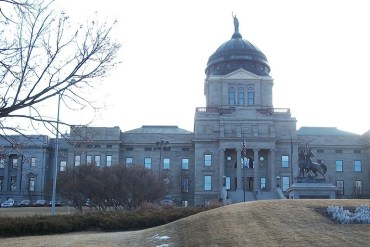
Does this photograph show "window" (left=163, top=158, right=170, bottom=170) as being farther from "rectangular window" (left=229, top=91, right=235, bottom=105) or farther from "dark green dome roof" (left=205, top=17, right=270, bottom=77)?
"dark green dome roof" (left=205, top=17, right=270, bottom=77)

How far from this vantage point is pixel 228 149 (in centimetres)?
8975

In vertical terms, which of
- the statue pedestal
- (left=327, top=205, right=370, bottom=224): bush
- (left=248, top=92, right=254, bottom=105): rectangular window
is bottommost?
(left=327, top=205, right=370, bottom=224): bush

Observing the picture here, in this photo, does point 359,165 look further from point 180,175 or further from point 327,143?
point 180,175

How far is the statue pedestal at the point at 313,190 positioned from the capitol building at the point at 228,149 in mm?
28045

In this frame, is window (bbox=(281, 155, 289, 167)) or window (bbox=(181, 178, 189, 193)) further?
window (bbox=(181, 178, 189, 193))

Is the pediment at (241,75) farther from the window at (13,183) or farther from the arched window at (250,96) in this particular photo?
the window at (13,183)

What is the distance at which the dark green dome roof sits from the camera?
102m

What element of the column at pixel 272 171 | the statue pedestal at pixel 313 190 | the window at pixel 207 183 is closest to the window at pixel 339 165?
the column at pixel 272 171

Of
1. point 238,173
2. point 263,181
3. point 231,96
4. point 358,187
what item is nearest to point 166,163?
point 238,173

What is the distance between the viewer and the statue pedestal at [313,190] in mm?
50750

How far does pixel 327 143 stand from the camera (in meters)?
95.9

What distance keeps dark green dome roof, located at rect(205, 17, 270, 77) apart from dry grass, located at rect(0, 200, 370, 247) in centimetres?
7334

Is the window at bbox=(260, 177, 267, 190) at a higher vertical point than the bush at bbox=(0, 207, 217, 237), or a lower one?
higher

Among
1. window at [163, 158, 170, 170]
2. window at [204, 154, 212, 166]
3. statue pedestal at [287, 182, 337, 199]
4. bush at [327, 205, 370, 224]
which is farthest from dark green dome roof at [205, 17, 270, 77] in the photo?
bush at [327, 205, 370, 224]
